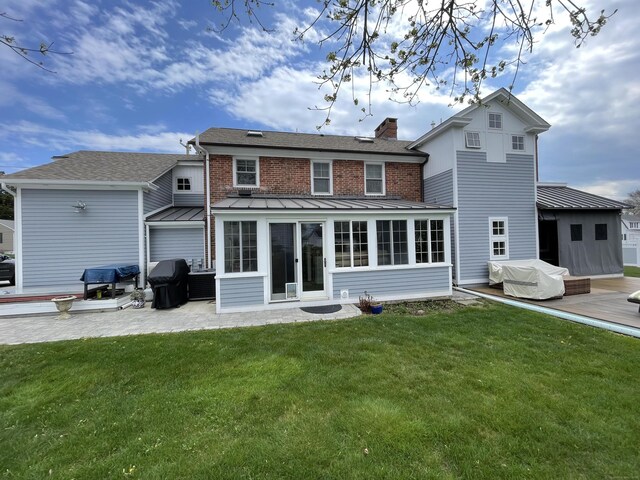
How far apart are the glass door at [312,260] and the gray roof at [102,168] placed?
6.35 m

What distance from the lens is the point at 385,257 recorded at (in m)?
8.44

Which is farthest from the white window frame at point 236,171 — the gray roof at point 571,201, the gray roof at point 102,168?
the gray roof at point 571,201

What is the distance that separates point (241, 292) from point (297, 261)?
1790 millimetres

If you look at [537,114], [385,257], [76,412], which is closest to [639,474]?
[76,412]

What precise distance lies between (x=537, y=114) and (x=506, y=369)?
11235 mm

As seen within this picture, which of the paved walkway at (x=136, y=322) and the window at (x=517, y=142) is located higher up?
the window at (x=517, y=142)

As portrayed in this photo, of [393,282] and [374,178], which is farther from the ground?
[374,178]

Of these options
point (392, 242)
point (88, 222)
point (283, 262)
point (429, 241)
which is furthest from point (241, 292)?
point (88, 222)

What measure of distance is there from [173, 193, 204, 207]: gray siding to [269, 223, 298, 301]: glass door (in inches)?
256

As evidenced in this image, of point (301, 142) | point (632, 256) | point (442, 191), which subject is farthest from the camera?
point (632, 256)

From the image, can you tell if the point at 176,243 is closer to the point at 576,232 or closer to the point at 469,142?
the point at 469,142

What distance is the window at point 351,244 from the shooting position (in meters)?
8.13

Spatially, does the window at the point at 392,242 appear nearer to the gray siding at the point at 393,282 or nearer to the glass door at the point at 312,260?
the gray siding at the point at 393,282

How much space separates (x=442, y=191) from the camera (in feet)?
35.5
